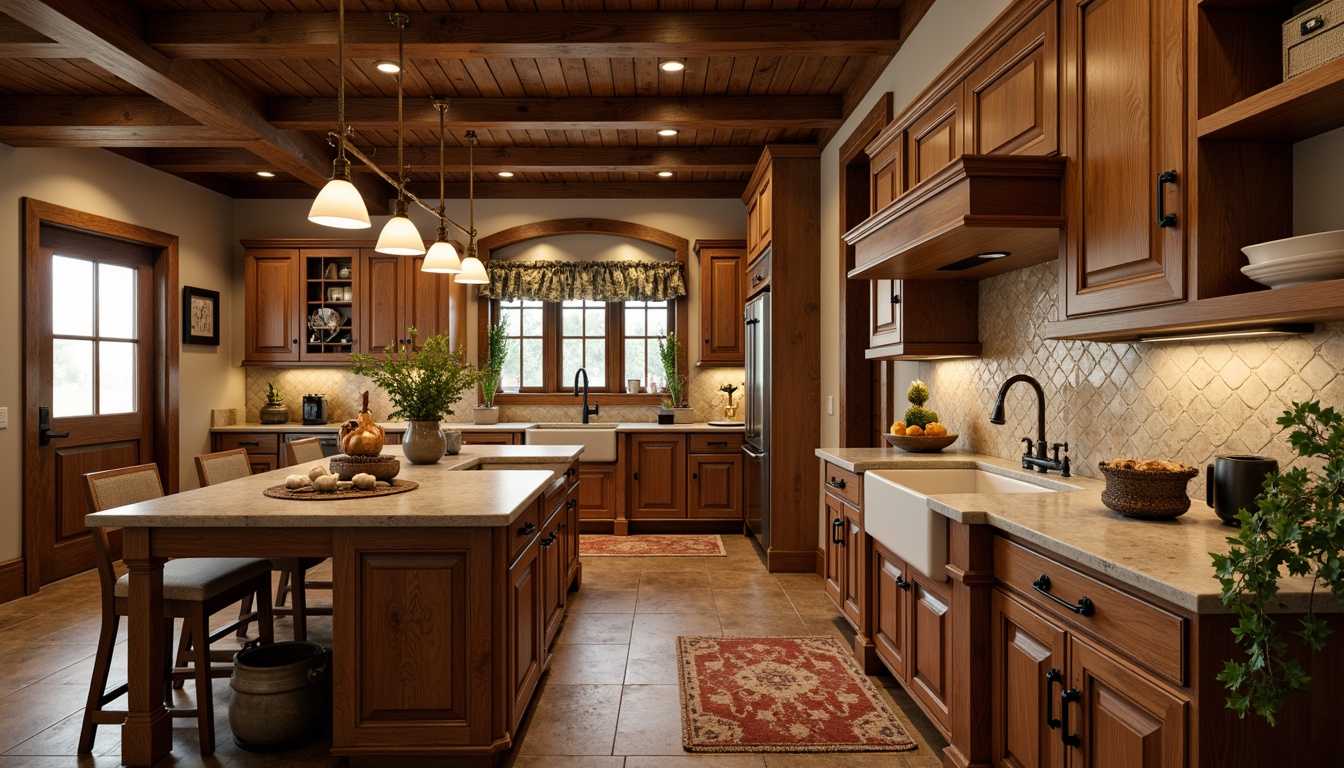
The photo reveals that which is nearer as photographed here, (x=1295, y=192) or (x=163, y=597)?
(x=1295, y=192)

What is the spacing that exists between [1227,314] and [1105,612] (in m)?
0.65

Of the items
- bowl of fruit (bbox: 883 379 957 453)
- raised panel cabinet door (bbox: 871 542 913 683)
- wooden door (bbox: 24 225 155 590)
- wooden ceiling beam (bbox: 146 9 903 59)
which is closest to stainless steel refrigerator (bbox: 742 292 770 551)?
bowl of fruit (bbox: 883 379 957 453)

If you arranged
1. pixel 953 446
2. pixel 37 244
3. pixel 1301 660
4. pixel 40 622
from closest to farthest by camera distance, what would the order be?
pixel 1301 660 < pixel 953 446 < pixel 40 622 < pixel 37 244

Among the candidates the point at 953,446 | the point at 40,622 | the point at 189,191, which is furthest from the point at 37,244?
the point at 953,446

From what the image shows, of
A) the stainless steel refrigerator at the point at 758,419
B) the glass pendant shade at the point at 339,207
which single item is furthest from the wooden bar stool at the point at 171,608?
the stainless steel refrigerator at the point at 758,419

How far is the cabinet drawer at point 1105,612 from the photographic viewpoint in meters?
1.38

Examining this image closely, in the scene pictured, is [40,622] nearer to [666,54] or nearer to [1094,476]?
[666,54]

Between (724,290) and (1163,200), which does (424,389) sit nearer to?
(1163,200)

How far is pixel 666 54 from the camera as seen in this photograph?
3.79 meters

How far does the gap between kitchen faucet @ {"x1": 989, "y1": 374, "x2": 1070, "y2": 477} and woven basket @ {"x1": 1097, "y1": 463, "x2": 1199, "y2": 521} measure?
681mm

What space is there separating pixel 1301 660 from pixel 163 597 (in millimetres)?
2999

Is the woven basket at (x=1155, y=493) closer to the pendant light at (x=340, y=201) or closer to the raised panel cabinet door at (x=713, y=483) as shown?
the pendant light at (x=340, y=201)

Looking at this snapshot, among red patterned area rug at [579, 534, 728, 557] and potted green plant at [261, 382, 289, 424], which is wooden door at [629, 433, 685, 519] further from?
potted green plant at [261, 382, 289, 424]

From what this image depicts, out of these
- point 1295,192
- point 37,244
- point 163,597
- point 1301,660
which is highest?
point 37,244
